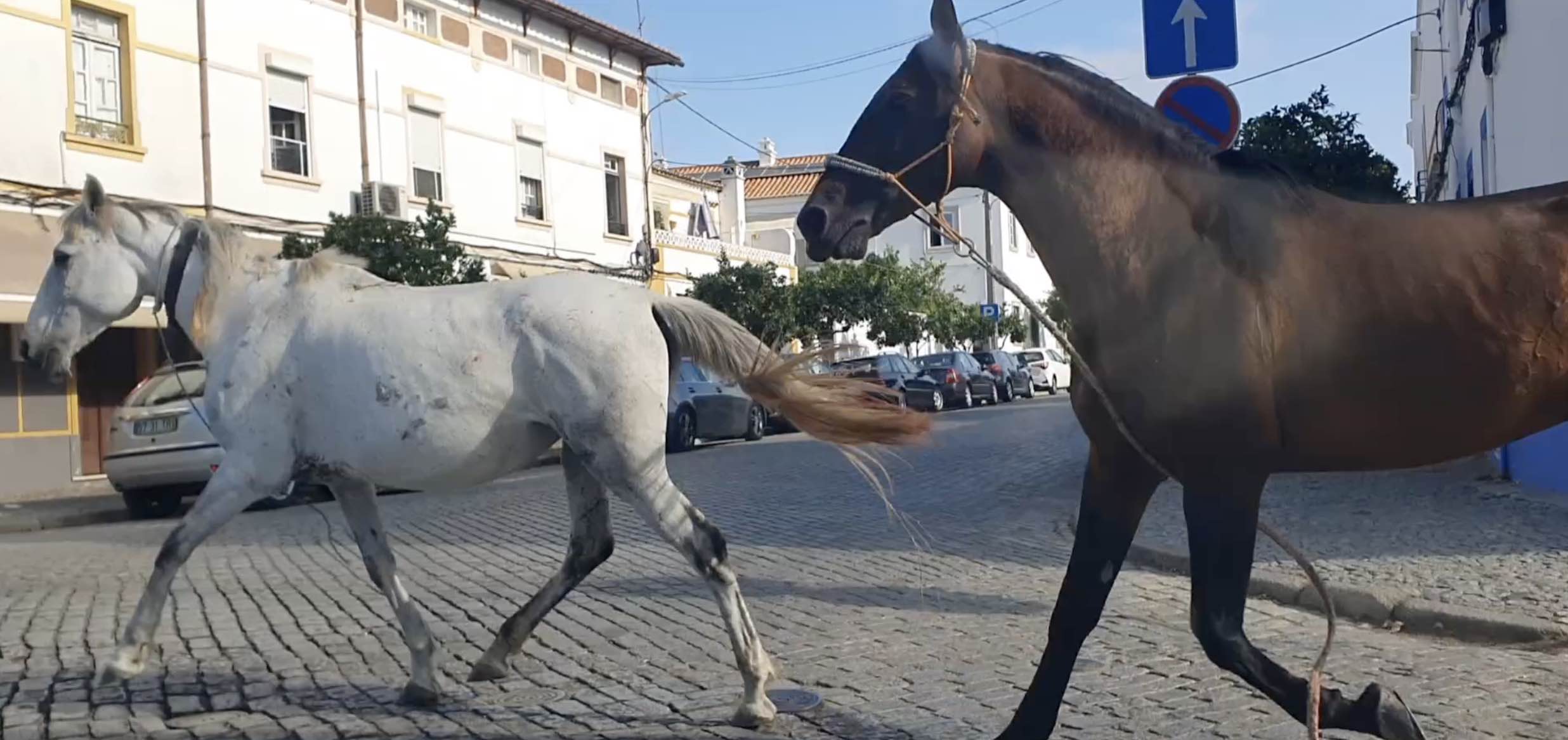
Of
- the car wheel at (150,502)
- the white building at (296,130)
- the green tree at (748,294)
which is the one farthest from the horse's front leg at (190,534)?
the green tree at (748,294)

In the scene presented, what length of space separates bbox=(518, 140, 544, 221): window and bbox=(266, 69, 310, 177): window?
231 inches

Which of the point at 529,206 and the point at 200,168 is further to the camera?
the point at 529,206

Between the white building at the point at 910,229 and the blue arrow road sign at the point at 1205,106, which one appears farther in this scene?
the white building at the point at 910,229

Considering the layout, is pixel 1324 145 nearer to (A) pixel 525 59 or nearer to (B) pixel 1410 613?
(B) pixel 1410 613

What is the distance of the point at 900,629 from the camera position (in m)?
6.31

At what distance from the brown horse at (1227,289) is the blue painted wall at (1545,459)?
748cm

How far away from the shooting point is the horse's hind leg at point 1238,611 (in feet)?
11.1

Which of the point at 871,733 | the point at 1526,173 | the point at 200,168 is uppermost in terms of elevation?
the point at 200,168

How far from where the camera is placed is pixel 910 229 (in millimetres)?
54125

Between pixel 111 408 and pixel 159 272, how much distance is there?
16.1 meters

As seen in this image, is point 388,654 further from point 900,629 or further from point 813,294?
point 813,294

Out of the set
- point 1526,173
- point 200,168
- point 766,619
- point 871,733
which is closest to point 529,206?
point 200,168

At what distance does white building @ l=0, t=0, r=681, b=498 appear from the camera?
1811 centimetres

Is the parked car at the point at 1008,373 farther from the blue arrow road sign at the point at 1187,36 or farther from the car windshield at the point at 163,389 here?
the blue arrow road sign at the point at 1187,36
